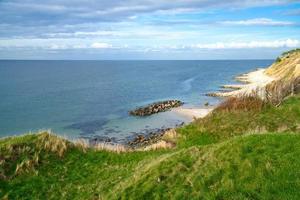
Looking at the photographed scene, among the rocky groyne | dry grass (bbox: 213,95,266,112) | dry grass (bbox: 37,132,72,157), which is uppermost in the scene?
dry grass (bbox: 213,95,266,112)

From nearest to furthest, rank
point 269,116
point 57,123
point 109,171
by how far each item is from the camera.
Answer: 1. point 109,171
2. point 269,116
3. point 57,123

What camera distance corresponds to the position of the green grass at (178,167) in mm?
13205

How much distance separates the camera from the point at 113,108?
79.8 m

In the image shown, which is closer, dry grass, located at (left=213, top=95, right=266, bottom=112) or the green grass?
the green grass

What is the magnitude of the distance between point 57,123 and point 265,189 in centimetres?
5492

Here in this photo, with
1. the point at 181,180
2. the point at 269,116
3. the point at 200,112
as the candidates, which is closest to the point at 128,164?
the point at 181,180

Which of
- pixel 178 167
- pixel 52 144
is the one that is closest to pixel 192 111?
pixel 52 144

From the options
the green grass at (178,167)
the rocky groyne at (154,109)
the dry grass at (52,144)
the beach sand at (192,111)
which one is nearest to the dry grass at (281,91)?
the green grass at (178,167)

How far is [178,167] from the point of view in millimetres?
15656

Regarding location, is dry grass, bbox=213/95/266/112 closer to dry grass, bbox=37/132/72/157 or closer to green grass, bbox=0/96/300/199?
green grass, bbox=0/96/300/199

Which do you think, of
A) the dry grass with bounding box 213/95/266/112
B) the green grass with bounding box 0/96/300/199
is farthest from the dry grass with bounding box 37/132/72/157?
the dry grass with bounding box 213/95/266/112

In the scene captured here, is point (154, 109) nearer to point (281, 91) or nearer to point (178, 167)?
point (281, 91)

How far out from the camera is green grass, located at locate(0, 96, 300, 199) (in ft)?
43.3

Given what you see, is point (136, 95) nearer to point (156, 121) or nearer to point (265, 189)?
point (156, 121)
